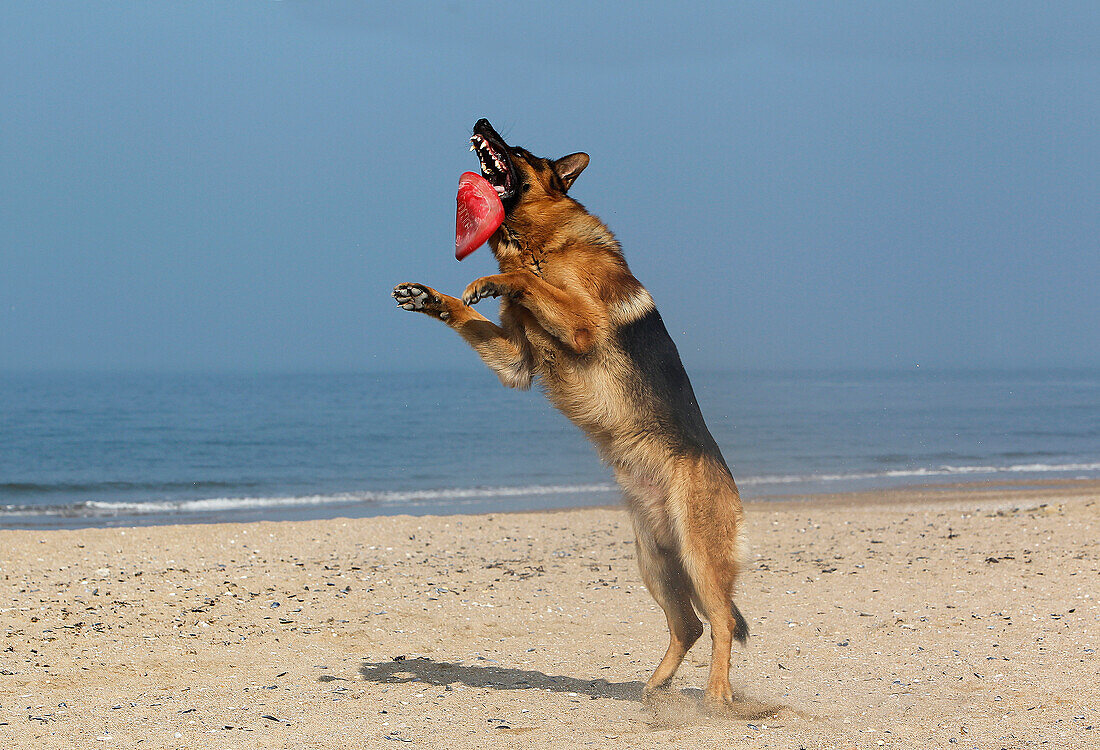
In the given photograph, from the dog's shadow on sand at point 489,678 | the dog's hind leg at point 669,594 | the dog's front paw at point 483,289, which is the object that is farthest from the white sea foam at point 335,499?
the dog's front paw at point 483,289

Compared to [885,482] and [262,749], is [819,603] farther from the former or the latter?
[885,482]

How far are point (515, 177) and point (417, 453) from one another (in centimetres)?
2177

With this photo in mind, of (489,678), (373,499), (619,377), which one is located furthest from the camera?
(373,499)

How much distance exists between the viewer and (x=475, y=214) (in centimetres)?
496

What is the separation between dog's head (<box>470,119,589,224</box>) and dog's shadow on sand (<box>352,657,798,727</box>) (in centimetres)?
283

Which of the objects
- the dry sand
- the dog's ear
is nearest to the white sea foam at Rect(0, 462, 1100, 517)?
the dry sand

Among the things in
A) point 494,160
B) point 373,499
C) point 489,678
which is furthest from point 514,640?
point 373,499

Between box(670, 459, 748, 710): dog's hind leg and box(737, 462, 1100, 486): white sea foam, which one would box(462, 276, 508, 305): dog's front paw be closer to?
box(670, 459, 748, 710): dog's hind leg

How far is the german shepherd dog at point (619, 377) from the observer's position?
4.86 metres

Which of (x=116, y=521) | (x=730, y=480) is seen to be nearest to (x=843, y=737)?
(x=730, y=480)

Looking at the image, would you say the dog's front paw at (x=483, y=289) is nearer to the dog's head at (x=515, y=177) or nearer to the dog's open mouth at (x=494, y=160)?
the dog's head at (x=515, y=177)

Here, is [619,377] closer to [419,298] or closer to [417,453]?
[419,298]

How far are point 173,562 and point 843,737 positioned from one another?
733 cm

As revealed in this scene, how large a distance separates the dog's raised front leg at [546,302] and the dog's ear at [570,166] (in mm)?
918
